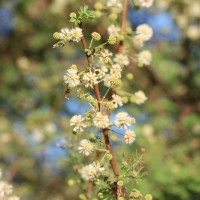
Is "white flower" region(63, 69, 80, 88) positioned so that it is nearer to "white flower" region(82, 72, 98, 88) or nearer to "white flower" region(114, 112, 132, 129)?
"white flower" region(82, 72, 98, 88)

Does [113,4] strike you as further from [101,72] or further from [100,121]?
[100,121]

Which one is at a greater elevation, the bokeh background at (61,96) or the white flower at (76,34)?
the bokeh background at (61,96)

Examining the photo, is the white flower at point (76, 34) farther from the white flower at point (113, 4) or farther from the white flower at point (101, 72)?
the white flower at point (113, 4)

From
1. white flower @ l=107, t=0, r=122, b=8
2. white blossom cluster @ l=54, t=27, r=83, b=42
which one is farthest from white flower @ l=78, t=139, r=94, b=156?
white flower @ l=107, t=0, r=122, b=8

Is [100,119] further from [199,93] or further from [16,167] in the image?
[199,93]

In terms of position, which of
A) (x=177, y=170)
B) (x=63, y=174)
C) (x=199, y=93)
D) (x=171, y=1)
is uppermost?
(x=171, y=1)

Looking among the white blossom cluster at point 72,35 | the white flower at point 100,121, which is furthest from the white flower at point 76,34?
the white flower at point 100,121

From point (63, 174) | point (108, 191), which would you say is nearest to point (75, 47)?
point (63, 174)
